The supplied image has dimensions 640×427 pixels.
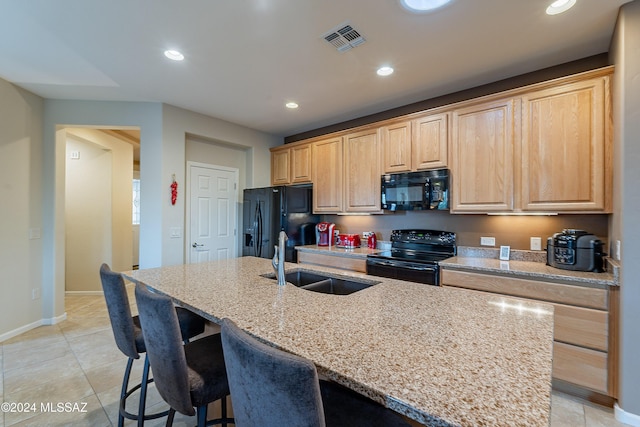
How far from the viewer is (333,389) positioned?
103 centimetres

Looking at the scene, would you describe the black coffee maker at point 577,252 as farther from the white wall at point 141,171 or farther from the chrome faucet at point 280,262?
the white wall at point 141,171

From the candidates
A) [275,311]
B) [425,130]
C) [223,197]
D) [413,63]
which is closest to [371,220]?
[425,130]

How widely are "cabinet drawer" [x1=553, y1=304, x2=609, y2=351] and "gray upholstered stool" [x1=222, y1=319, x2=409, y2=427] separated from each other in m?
1.94

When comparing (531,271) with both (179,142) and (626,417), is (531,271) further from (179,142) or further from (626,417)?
(179,142)

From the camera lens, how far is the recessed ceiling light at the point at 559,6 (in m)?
1.83

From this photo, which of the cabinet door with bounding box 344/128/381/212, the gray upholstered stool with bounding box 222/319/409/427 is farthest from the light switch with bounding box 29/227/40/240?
the gray upholstered stool with bounding box 222/319/409/427

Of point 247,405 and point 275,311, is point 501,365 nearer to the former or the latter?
point 247,405

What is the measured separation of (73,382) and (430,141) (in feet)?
12.7

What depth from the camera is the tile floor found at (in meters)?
1.91

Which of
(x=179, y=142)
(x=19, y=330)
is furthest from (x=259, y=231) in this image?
(x=19, y=330)

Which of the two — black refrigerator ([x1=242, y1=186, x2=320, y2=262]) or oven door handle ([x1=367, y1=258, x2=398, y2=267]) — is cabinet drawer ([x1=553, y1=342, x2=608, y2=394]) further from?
black refrigerator ([x1=242, y1=186, x2=320, y2=262])

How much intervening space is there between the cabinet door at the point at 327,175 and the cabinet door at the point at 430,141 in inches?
40.8

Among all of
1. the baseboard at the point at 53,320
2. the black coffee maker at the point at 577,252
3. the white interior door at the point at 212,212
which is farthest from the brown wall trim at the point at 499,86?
the baseboard at the point at 53,320

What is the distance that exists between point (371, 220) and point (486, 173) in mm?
1574
